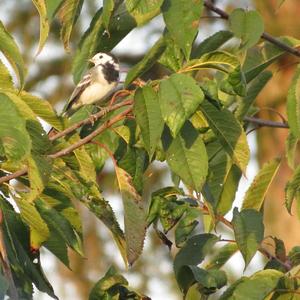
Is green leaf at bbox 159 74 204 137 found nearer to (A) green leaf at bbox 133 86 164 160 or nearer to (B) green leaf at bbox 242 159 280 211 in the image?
(A) green leaf at bbox 133 86 164 160

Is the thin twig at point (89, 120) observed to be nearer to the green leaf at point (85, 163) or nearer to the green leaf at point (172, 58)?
the green leaf at point (85, 163)

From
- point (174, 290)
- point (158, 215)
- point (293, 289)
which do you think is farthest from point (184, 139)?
point (174, 290)

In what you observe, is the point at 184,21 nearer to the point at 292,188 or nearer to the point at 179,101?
the point at 179,101

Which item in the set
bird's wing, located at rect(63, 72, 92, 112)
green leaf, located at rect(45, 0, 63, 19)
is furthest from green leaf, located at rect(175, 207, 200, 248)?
bird's wing, located at rect(63, 72, 92, 112)

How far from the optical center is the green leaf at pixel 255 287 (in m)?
2.27

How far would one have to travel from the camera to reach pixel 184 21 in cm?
230

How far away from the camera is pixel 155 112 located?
2143 mm

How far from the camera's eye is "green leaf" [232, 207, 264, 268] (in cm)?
242

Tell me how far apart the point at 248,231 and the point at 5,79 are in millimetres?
721

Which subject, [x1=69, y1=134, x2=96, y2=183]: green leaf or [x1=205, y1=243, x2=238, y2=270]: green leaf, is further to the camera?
[x1=205, y1=243, x2=238, y2=270]: green leaf

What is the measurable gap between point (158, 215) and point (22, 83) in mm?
547

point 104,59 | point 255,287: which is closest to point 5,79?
point 255,287

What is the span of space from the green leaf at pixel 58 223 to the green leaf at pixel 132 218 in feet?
0.63

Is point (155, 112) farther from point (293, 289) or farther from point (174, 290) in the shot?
point (174, 290)
